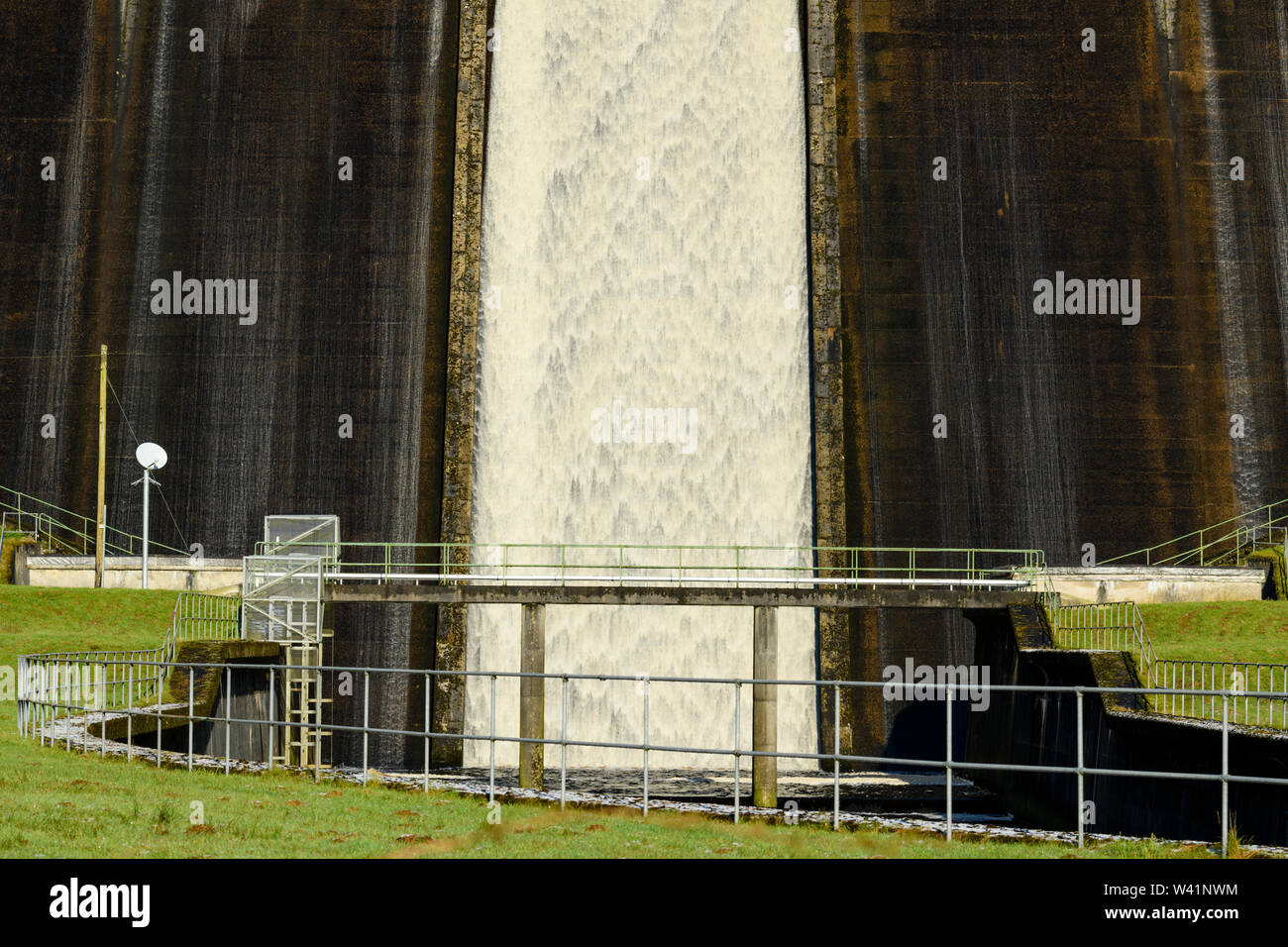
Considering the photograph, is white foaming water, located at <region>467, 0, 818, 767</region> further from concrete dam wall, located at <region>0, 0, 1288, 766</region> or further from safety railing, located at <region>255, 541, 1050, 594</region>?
safety railing, located at <region>255, 541, 1050, 594</region>

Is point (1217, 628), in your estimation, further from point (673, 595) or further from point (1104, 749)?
point (673, 595)

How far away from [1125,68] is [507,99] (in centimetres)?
1569

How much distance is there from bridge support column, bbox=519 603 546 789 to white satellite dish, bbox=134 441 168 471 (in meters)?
9.53

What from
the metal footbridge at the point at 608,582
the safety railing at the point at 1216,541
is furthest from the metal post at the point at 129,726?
the safety railing at the point at 1216,541

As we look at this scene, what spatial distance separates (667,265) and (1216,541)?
1379 centimetres

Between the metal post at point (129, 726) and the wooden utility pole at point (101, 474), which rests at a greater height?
the wooden utility pole at point (101, 474)

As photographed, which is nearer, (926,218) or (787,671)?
(787,671)

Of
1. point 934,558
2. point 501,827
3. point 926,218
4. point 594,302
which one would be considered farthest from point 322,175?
point 501,827

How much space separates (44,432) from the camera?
3509 centimetres

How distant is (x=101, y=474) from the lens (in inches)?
1276

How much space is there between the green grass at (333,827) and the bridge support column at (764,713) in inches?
408

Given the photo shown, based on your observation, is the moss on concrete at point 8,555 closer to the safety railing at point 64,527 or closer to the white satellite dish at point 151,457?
the safety railing at point 64,527

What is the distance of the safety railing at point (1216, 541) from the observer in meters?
33.4
